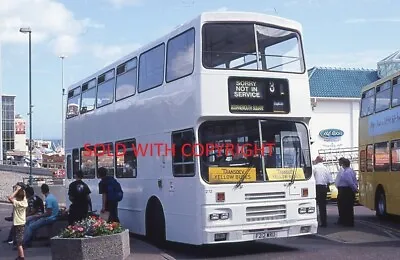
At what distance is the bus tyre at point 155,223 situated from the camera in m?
13.9

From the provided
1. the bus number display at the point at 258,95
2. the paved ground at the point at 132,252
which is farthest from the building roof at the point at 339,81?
the bus number display at the point at 258,95

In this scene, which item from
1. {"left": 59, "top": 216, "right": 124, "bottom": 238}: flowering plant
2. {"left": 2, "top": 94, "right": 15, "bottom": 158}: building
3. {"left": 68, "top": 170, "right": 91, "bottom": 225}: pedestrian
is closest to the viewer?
{"left": 59, "top": 216, "right": 124, "bottom": 238}: flowering plant

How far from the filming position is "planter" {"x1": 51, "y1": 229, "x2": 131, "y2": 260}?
10.9m

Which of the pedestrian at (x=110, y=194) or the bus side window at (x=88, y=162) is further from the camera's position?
the bus side window at (x=88, y=162)

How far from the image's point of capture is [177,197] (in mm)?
12758

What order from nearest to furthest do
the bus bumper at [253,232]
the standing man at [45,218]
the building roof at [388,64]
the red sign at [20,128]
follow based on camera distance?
the bus bumper at [253,232] < the standing man at [45,218] < the building roof at [388,64] < the red sign at [20,128]

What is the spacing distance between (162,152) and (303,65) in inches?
134

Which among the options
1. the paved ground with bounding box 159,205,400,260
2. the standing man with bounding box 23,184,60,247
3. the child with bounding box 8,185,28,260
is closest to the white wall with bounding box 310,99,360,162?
the paved ground with bounding box 159,205,400,260

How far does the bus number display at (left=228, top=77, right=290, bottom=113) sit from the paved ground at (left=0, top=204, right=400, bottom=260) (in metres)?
2.83

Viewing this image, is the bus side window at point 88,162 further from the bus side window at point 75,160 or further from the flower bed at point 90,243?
the flower bed at point 90,243

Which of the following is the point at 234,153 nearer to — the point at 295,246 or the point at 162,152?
the point at 162,152

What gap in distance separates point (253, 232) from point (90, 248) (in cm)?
307

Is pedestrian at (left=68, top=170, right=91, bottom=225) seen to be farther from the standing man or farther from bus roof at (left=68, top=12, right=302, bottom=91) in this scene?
bus roof at (left=68, top=12, right=302, bottom=91)

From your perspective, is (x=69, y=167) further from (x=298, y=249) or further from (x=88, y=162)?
(x=298, y=249)
